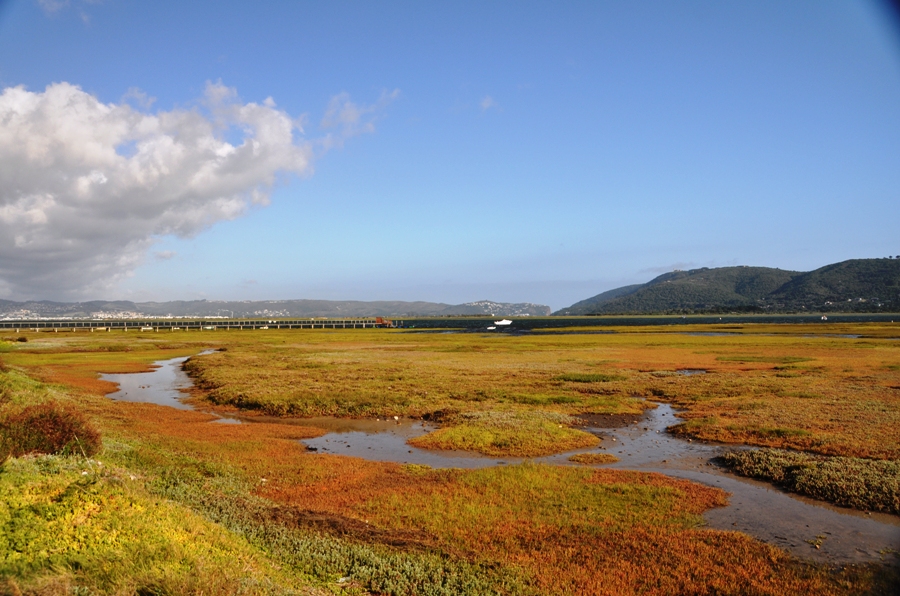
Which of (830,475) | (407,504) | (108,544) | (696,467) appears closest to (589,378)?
(696,467)

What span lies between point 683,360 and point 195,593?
59.3 meters

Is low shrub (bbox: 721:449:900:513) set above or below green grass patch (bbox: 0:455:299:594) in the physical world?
below

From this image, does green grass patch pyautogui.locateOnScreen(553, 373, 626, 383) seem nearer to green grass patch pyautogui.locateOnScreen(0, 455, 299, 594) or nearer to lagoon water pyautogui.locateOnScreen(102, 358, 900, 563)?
lagoon water pyautogui.locateOnScreen(102, 358, 900, 563)

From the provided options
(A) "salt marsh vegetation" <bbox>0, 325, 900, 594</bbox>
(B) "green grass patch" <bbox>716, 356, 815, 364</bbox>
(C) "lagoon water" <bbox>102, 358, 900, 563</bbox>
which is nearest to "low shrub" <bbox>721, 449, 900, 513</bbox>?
(C) "lagoon water" <bbox>102, 358, 900, 563</bbox>

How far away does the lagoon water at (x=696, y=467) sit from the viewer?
13.5 m

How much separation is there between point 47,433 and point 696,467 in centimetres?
2109

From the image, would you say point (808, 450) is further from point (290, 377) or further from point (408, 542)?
point (290, 377)

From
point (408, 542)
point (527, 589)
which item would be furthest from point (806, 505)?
Answer: point (408, 542)

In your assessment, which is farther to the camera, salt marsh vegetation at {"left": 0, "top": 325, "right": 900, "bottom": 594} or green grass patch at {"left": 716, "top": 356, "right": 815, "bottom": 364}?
green grass patch at {"left": 716, "top": 356, "right": 815, "bottom": 364}

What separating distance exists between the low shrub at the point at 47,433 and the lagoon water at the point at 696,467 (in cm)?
1056

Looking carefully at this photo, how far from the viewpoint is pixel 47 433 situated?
1446cm

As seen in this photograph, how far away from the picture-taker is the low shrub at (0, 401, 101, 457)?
13.7 meters

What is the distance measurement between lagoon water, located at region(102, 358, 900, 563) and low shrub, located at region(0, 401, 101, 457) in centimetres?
1056

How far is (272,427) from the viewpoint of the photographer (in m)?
29.1
